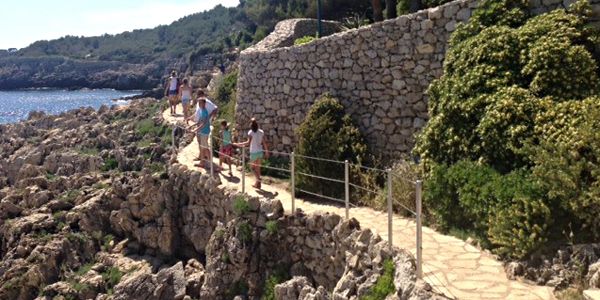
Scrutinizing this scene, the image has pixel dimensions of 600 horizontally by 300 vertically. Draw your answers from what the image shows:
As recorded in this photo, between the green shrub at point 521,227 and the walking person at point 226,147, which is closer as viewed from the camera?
the green shrub at point 521,227

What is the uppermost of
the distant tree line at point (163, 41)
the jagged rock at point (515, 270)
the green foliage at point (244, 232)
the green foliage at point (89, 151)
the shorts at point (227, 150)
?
the distant tree line at point (163, 41)

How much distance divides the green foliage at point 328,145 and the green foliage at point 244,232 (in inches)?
59.2

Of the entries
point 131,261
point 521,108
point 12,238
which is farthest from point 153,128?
point 521,108

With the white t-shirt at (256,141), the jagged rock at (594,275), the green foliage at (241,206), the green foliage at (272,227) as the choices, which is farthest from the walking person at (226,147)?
the jagged rock at (594,275)

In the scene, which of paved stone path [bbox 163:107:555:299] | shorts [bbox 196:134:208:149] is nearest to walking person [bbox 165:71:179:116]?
shorts [bbox 196:134:208:149]

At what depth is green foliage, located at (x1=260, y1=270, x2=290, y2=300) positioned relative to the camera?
11156mm

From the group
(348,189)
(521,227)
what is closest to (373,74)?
(348,189)

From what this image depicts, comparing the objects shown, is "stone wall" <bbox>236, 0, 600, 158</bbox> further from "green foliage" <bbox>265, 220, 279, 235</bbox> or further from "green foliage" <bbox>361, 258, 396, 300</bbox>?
"green foliage" <bbox>361, 258, 396, 300</bbox>

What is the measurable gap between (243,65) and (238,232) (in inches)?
263

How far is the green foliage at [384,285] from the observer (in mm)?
8086

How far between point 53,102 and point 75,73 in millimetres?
33894

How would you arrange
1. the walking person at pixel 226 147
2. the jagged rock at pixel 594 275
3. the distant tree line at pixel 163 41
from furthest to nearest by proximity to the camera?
the distant tree line at pixel 163 41 → the walking person at pixel 226 147 → the jagged rock at pixel 594 275

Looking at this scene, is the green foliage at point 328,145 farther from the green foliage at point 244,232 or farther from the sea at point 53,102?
the sea at point 53,102

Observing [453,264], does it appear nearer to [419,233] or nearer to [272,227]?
[419,233]
